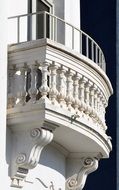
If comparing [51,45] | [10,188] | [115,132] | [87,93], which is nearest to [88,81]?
[87,93]

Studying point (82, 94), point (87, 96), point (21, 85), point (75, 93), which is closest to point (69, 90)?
point (75, 93)

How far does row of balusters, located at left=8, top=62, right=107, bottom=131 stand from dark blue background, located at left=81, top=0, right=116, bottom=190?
5005 mm

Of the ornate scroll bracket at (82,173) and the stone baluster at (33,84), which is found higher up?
the stone baluster at (33,84)

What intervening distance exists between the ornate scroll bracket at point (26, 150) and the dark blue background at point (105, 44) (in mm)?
5413

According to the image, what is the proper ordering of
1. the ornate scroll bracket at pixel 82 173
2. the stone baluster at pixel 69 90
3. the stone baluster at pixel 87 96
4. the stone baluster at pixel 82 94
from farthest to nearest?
the ornate scroll bracket at pixel 82 173 → the stone baluster at pixel 87 96 → the stone baluster at pixel 82 94 → the stone baluster at pixel 69 90

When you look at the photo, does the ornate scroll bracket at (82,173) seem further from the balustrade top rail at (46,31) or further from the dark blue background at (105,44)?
the dark blue background at (105,44)

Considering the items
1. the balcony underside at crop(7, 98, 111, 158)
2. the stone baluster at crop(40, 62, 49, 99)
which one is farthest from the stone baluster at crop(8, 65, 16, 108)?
the stone baluster at crop(40, 62, 49, 99)

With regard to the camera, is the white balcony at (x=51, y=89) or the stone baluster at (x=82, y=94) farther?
the stone baluster at (x=82, y=94)

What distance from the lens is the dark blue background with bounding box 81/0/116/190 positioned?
16.9 meters

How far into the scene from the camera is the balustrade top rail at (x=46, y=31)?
1206cm

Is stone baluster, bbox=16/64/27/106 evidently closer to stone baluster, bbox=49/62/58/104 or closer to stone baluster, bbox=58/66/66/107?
stone baluster, bbox=49/62/58/104

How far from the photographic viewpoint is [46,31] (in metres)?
13.2

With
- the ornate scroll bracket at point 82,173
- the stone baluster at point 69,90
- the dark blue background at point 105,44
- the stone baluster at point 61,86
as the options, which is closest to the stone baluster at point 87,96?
the stone baluster at point 69,90

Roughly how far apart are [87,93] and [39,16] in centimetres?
166
